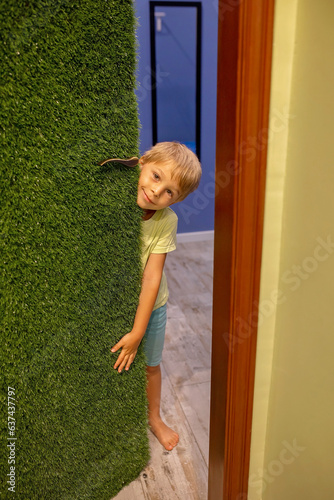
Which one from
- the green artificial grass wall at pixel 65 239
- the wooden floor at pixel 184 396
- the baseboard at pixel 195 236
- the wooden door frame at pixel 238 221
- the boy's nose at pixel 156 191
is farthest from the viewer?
the baseboard at pixel 195 236

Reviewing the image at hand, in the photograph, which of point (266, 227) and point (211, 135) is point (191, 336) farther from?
point (211, 135)

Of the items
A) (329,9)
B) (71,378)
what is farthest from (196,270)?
(329,9)

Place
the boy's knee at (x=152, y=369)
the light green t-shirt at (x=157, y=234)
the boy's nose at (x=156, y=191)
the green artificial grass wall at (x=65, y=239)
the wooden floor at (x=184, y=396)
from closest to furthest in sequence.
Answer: the green artificial grass wall at (x=65, y=239) → the boy's nose at (x=156, y=191) → the light green t-shirt at (x=157, y=234) → the wooden floor at (x=184, y=396) → the boy's knee at (x=152, y=369)

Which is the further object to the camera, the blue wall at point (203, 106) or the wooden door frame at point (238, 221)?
the blue wall at point (203, 106)

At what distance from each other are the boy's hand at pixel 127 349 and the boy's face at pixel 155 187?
41cm

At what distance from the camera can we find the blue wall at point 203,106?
3375 millimetres

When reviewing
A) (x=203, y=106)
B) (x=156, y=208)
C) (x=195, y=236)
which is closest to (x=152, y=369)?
(x=156, y=208)

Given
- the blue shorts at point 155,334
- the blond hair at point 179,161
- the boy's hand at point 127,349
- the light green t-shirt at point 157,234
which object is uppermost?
the blond hair at point 179,161

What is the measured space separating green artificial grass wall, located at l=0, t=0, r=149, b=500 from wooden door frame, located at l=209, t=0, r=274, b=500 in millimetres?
297

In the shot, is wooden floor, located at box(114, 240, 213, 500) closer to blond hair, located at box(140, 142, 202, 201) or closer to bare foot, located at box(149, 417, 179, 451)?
bare foot, located at box(149, 417, 179, 451)

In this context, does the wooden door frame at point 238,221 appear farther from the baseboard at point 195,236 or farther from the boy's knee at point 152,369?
A: the baseboard at point 195,236

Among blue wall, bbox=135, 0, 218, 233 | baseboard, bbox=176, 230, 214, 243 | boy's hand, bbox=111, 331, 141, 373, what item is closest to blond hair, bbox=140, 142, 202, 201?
boy's hand, bbox=111, 331, 141, 373

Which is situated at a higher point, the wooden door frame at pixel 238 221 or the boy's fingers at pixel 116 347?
the wooden door frame at pixel 238 221

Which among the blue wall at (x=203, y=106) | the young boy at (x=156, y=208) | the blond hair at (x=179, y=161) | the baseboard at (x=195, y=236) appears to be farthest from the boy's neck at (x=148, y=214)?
the baseboard at (x=195, y=236)
